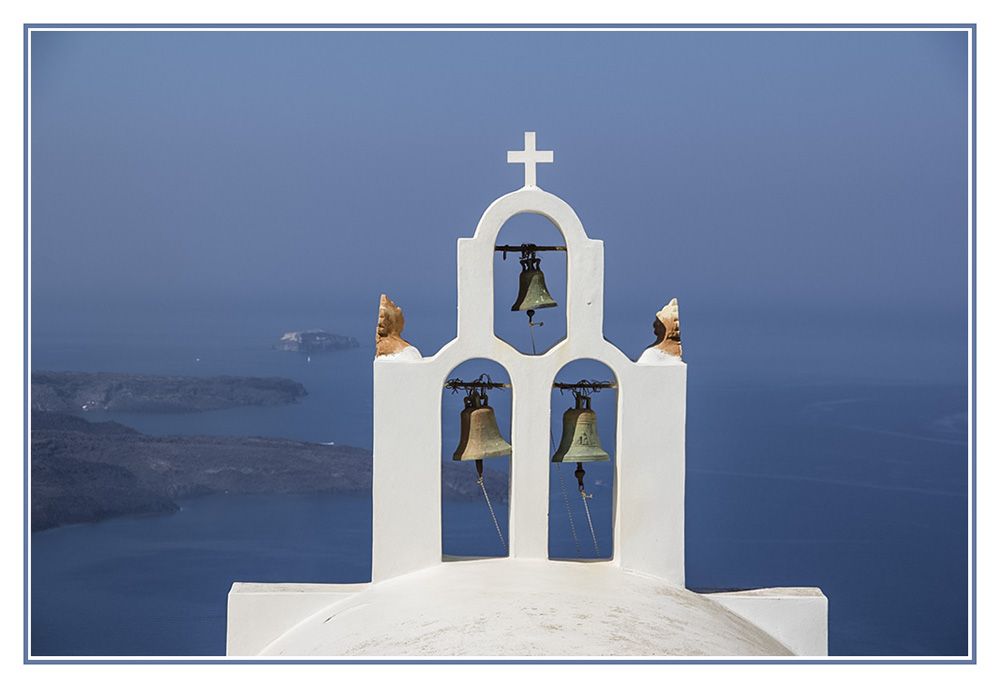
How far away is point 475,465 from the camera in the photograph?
14477 millimetres

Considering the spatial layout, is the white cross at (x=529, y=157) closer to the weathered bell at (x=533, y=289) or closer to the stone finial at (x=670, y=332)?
the weathered bell at (x=533, y=289)

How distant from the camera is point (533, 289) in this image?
991 cm

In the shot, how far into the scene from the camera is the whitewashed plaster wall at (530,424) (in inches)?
365

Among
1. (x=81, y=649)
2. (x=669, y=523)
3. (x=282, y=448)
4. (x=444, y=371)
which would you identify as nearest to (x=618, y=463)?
(x=669, y=523)

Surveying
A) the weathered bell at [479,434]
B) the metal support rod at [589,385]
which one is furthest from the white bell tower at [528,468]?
the weathered bell at [479,434]

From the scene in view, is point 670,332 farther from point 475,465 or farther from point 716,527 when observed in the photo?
point 716,527

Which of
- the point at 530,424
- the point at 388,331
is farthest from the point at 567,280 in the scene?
the point at 388,331

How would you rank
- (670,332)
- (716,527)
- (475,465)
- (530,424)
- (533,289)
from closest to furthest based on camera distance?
(530,424), (670,332), (533,289), (475,465), (716,527)

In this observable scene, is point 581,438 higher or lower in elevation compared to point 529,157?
lower

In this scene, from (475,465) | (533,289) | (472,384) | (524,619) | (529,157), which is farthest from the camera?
(475,465)

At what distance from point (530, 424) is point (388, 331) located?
1264 millimetres

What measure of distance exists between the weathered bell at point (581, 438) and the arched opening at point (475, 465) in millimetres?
498

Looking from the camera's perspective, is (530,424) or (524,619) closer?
(524,619)

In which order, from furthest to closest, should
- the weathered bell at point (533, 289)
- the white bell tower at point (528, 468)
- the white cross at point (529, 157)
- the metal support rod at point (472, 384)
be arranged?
the weathered bell at point (533, 289)
the metal support rod at point (472, 384)
the white cross at point (529, 157)
the white bell tower at point (528, 468)
